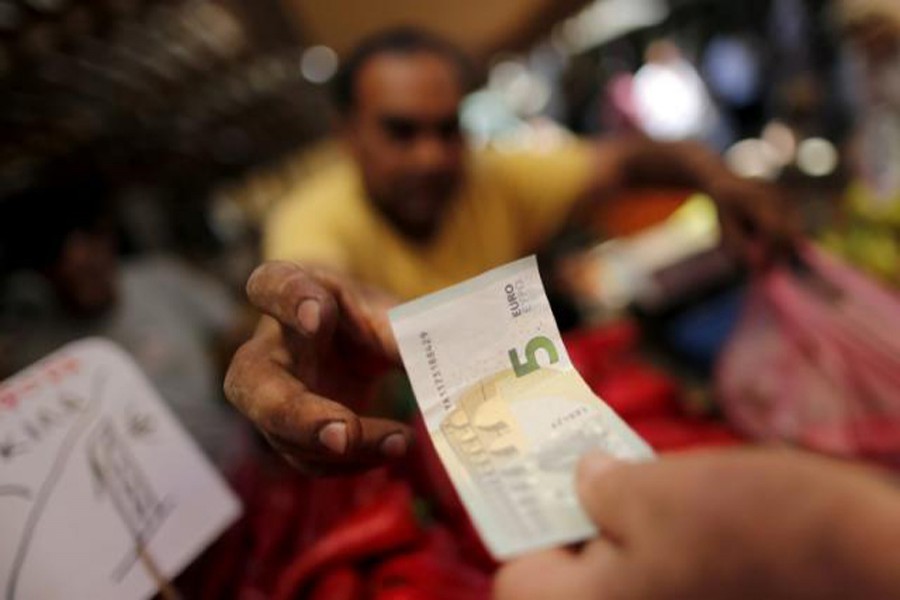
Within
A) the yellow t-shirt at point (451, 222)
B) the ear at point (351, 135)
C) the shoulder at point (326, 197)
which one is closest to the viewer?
the yellow t-shirt at point (451, 222)

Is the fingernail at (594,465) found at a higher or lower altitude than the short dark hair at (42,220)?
lower

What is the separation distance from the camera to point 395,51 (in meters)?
0.99

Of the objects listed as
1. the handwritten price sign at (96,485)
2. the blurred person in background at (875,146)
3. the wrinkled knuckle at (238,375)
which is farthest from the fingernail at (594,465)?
the blurred person in background at (875,146)

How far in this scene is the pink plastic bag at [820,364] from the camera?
709 mm

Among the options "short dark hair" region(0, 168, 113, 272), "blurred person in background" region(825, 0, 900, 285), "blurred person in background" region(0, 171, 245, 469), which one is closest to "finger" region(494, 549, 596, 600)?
"blurred person in background" region(0, 171, 245, 469)

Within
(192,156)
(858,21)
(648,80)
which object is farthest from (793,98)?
(192,156)

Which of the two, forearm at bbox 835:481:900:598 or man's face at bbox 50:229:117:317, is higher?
man's face at bbox 50:229:117:317

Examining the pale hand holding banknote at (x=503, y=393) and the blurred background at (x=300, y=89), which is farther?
the blurred background at (x=300, y=89)

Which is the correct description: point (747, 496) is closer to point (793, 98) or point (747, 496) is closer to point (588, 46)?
point (793, 98)

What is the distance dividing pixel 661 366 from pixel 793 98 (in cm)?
175

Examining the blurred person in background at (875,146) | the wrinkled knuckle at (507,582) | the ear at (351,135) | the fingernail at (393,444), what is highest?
the ear at (351,135)

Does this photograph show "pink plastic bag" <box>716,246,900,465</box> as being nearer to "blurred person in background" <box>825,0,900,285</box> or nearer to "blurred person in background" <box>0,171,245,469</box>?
"blurred person in background" <box>825,0,900,285</box>

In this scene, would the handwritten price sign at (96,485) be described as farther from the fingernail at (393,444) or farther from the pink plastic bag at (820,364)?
the pink plastic bag at (820,364)

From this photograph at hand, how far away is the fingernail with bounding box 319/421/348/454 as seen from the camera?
1.05ft
